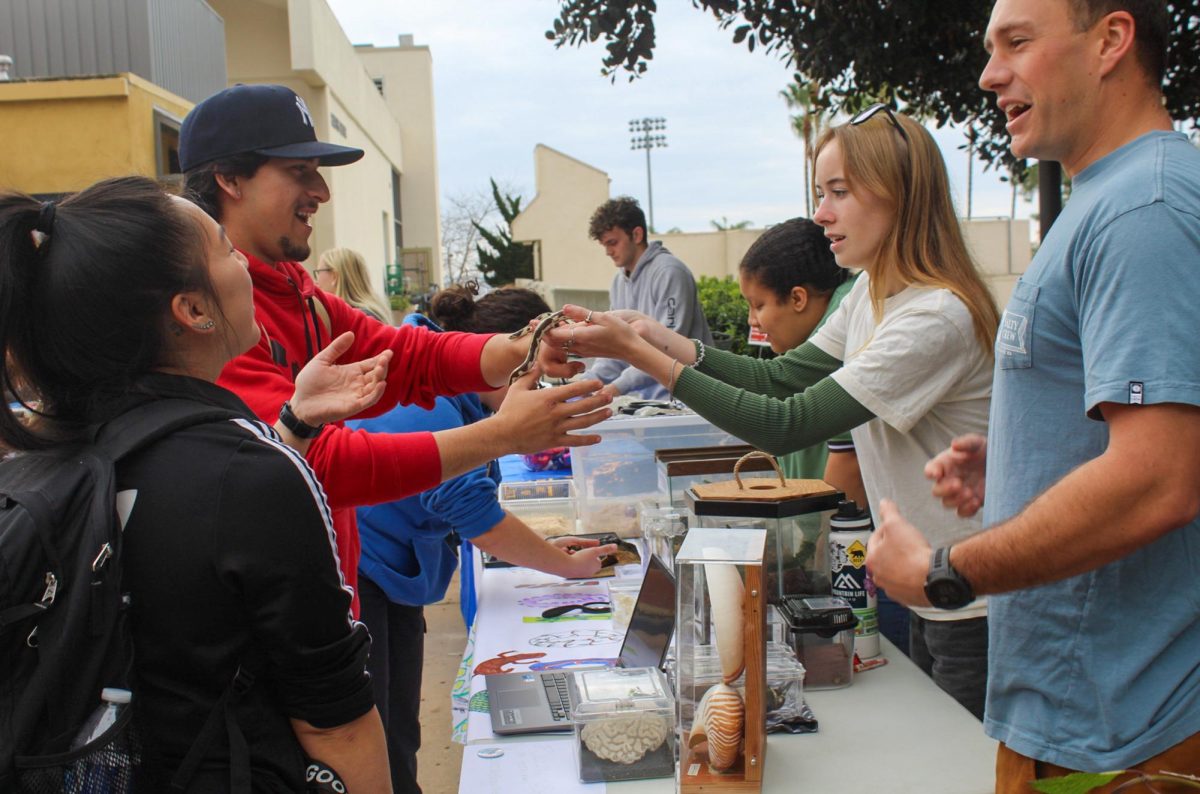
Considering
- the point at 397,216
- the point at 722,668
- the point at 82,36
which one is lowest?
the point at 722,668

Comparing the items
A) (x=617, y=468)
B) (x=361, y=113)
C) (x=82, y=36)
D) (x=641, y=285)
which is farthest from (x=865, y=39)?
(x=361, y=113)

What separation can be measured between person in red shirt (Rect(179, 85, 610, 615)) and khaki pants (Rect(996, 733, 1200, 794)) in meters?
1.04

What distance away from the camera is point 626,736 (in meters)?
1.77

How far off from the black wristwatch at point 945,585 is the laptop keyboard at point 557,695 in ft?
2.93

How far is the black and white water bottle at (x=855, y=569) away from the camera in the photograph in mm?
2176

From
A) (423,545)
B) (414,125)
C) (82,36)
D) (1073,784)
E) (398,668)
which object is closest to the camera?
(1073,784)

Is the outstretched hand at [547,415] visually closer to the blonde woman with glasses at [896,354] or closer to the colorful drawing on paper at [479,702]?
the blonde woman with glasses at [896,354]

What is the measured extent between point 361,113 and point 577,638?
2394cm

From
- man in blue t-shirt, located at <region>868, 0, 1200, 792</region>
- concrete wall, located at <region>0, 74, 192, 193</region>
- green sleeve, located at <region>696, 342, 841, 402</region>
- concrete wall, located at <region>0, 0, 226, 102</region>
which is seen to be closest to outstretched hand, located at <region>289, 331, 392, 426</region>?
man in blue t-shirt, located at <region>868, 0, 1200, 792</region>

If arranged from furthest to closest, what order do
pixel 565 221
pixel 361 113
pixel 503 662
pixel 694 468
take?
pixel 565 221 → pixel 361 113 → pixel 694 468 → pixel 503 662

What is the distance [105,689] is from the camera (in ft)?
3.75

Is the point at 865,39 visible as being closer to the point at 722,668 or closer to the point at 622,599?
the point at 622,599

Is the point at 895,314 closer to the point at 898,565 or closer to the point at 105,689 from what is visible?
the point at 898,565

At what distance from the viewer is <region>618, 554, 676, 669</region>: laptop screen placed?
216 cm
